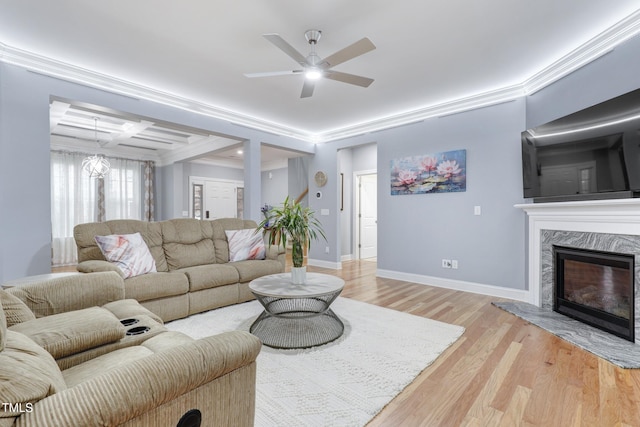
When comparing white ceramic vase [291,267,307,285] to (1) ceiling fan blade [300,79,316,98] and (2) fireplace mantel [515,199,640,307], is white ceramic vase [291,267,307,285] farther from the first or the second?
(2) fireplace mantel [515,199,640,307]

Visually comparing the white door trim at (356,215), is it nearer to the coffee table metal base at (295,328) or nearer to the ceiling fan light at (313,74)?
the coffee table metal base at (295,328)

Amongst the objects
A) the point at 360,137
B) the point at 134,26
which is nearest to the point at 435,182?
the point at 360,137

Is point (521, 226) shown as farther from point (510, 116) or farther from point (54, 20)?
point (54, 20)

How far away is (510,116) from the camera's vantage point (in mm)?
3777

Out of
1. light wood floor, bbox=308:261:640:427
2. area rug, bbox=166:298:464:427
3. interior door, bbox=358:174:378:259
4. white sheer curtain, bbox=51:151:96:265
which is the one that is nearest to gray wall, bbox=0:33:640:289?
interior door, bbox=358:174:378:259

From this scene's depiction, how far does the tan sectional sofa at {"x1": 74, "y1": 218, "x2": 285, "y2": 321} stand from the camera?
2.84 metres

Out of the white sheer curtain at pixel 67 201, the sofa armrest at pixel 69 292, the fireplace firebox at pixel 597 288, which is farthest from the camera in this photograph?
the white sheer curtain at pixel 67 201

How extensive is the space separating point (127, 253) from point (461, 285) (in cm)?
407

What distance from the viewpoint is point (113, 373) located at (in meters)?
0.82

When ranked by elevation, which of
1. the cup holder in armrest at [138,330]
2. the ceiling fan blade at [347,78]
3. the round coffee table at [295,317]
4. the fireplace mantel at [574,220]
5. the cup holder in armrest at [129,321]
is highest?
the ceiling fan blade at [347,78]

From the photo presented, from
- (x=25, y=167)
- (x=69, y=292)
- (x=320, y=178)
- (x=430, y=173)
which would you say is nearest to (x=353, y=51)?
(x=69, y=292)

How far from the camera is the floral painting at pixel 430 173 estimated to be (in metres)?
4.18

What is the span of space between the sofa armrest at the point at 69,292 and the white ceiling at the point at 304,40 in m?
2.02

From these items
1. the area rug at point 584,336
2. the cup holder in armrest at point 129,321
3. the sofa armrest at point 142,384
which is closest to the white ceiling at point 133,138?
the cup holder in armrest at point 129,321
